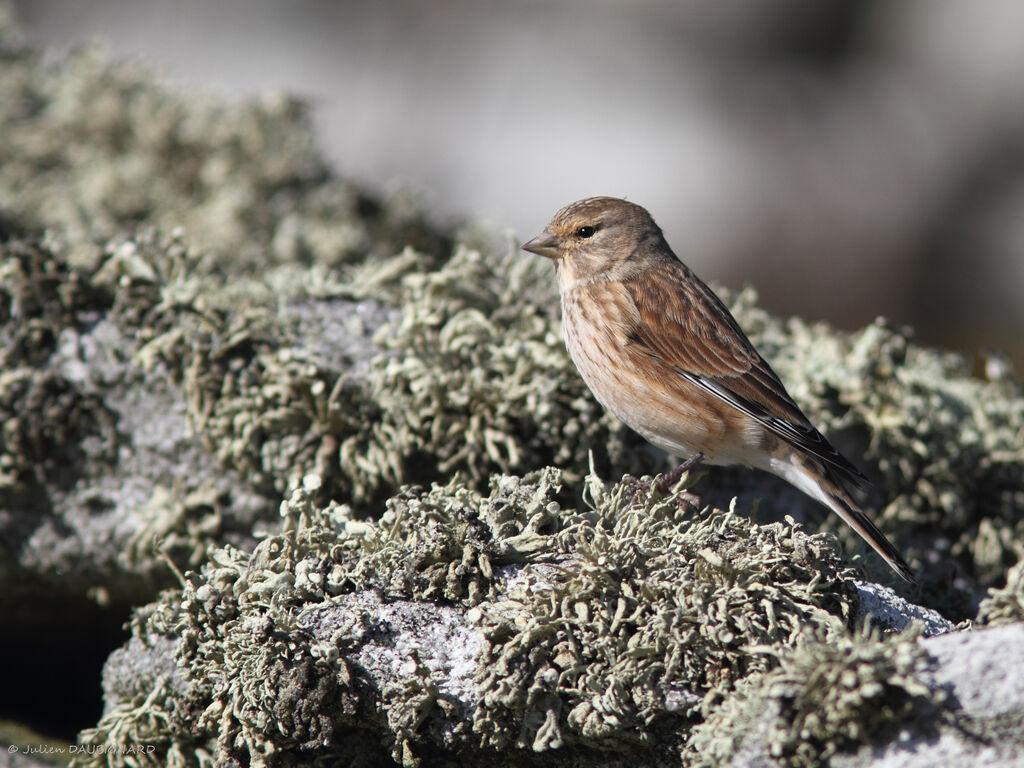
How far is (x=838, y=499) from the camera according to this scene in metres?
3.88

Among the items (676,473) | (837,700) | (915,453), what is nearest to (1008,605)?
(837,700)

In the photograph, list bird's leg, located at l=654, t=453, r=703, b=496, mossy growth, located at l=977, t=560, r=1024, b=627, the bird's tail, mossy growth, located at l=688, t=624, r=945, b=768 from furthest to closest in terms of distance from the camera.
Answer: bird's leg, located at l=654, t=453, r=703, b=496, the bird's tail, mossy growth, located at l=977, t=560, r=1024, b=627, mossy growth, located at l=688, t=624, r=945, b=768

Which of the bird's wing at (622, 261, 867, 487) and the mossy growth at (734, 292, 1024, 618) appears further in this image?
the mossy growth at (734, 292, 1024, 618)

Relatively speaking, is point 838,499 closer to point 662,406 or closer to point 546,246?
point 662,406

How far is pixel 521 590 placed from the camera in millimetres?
2951

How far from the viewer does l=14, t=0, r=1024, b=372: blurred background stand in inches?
378

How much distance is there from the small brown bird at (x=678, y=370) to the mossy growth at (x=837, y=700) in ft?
4.35

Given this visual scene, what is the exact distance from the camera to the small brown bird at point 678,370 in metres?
3.91

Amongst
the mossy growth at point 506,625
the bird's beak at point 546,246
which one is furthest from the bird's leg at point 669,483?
the bird's beak at point 546,246

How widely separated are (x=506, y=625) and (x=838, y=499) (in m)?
1.67

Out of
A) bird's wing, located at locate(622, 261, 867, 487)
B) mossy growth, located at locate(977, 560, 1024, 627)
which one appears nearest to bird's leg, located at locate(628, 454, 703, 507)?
bird's wing, located at locate(622, 261, 867, 487)

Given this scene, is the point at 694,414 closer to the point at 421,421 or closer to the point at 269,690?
the point at 421,421

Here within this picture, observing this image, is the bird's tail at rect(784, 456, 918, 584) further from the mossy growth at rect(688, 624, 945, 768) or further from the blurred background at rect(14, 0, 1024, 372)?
the blurred background at rect(14, 0, 1024, 372)

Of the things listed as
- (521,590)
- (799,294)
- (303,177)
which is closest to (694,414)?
(521,590)
